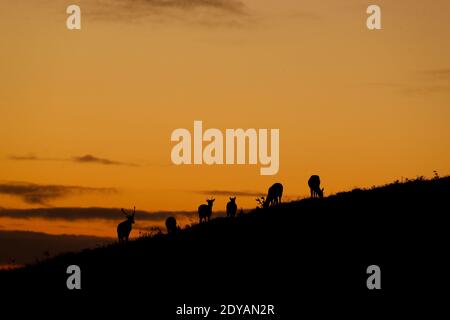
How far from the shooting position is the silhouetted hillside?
37500mm

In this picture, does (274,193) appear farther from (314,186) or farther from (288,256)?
(288,256)

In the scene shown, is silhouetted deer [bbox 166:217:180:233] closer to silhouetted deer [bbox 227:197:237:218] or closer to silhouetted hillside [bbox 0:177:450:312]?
silhouetted deer [bbox 227:197:237:218]

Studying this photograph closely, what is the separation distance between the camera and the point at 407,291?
1412 inches

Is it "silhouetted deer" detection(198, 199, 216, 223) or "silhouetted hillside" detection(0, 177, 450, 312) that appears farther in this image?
"silhouetted deer" detection(198, 199, 216, 223)

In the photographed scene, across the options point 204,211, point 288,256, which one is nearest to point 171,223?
point 204,211

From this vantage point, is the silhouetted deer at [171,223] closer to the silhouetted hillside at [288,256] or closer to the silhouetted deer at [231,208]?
the silhouetted deer at [231,208]

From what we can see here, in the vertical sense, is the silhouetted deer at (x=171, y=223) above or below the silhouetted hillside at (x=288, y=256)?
above

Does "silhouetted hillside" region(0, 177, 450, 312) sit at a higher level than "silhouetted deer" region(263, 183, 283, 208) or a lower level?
lower

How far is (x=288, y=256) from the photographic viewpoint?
41.2 metres

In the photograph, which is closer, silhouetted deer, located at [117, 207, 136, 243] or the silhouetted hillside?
the silhouetted hillside

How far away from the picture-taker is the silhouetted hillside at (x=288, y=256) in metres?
37.5

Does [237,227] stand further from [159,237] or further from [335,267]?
[335,267]
